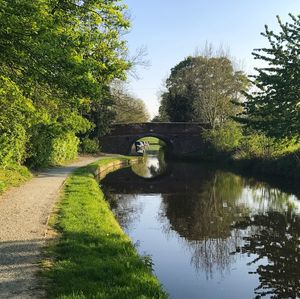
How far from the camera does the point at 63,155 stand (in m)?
32.9

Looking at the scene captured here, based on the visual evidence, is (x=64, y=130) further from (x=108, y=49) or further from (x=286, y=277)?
(x=286, y=277)

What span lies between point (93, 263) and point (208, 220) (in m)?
8.79

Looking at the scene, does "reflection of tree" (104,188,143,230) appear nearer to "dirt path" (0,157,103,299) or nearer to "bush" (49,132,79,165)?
"dirt path" (0,157,103,299)

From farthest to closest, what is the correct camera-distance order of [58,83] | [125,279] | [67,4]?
[67,4] → [58,83] → [125,279]

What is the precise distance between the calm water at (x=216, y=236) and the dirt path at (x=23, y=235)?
287cm

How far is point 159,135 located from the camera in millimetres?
54938

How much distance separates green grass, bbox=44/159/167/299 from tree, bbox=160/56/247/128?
4207 cm

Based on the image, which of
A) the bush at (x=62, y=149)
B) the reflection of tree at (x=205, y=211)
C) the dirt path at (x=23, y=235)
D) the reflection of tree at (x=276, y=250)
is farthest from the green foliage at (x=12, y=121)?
the reflection of tree at (x=276, y=250)

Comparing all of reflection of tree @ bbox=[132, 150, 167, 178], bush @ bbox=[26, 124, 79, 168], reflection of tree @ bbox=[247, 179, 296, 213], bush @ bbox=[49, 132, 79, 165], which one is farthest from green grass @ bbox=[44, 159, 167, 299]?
reflection of tree @ bbox=[132, 150, 167, 178]

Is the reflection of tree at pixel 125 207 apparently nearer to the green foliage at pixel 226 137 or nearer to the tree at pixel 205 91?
the green foliage at pixel 226 137

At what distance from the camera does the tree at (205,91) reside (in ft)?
174

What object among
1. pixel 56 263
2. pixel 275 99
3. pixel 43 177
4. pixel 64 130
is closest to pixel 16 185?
pixel 43 177

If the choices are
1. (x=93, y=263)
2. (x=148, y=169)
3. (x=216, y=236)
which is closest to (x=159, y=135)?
(x=148, y=169)

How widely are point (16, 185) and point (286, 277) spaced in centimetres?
1195
